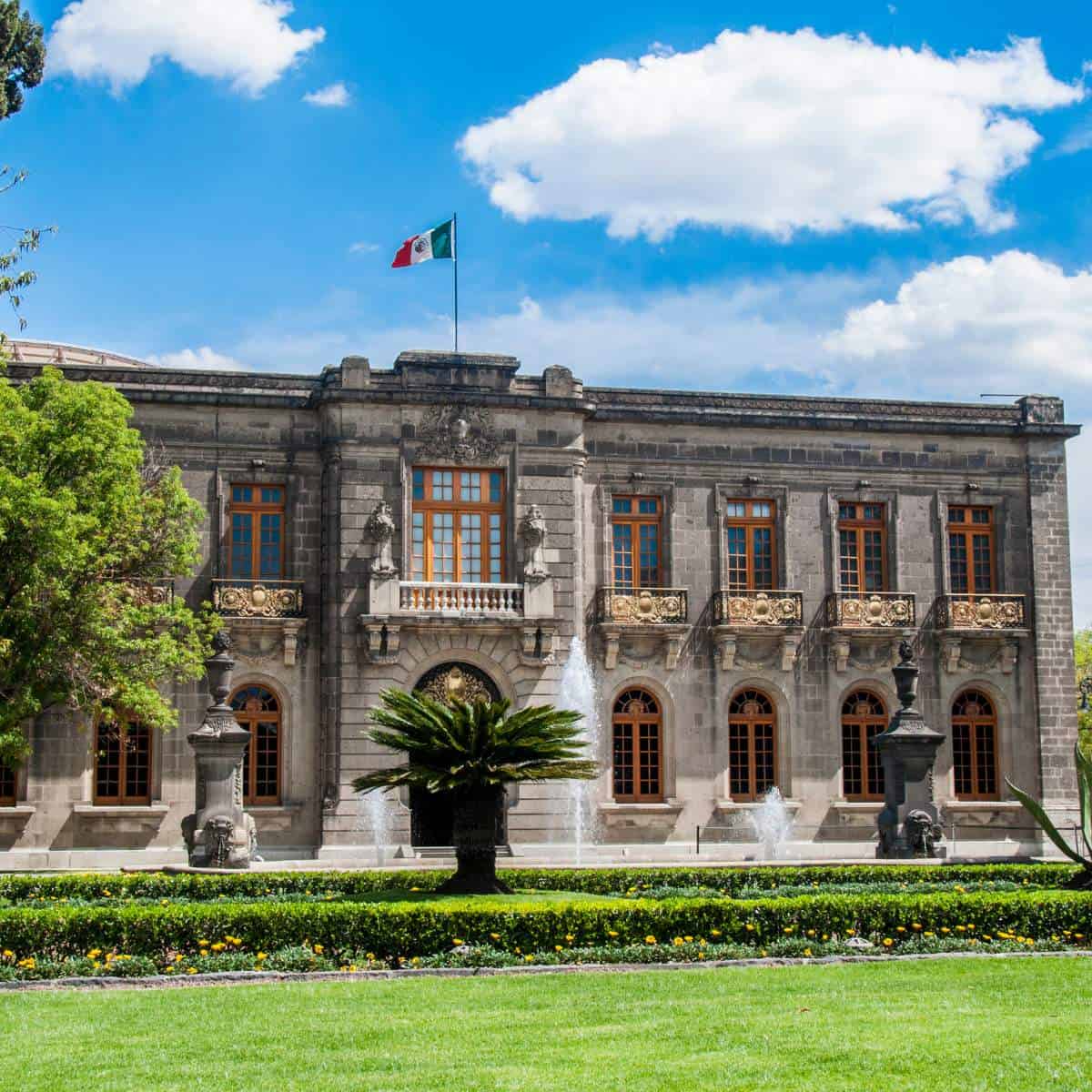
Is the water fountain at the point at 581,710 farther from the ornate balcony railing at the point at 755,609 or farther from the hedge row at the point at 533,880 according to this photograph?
the hedge row at the point at 533,880

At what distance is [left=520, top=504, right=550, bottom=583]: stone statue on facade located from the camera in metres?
31.6

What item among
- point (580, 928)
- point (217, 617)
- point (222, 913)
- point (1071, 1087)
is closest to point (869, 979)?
point (580, 928)

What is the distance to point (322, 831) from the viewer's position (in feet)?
100

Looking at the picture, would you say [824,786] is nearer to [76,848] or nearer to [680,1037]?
[76,848]

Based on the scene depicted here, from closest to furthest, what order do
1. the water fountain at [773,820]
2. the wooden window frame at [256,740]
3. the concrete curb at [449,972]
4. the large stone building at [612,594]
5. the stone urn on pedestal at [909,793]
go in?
the concrete curb at [449,972]
the stone urn on pedestal at [909,793]
the large stone building at [612,594]
the wooden window frame at [256,740]
the water fountain at [773,820]

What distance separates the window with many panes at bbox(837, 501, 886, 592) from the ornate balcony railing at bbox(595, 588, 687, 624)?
397cm

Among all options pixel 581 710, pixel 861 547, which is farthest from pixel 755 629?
pixel 581 710

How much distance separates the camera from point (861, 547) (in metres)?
34.8

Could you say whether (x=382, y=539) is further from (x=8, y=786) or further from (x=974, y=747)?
(x=974, y=747)

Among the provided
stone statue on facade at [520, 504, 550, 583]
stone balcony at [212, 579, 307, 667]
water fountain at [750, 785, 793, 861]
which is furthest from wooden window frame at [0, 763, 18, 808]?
water fountain at [750, 785, 793, 861]

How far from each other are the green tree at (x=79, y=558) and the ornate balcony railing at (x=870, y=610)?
512 inches

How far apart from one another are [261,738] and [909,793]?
13.0 m

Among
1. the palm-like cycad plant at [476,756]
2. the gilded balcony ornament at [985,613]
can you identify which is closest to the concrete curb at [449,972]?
the palm-like cycad plant at [476,756]

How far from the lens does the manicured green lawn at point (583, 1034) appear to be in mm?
10336
